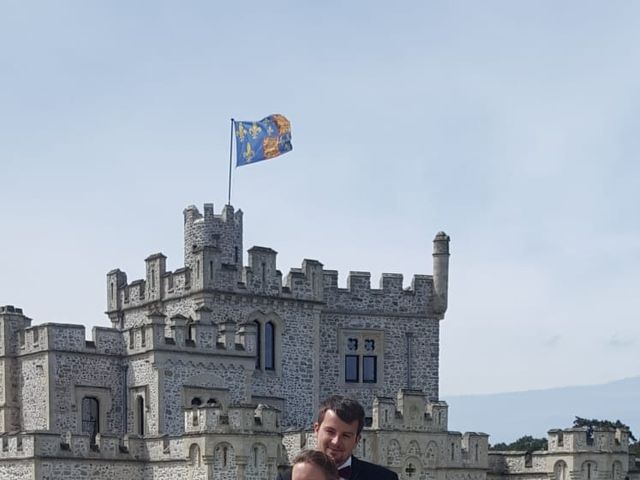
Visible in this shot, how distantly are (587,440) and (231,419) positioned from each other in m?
10.3

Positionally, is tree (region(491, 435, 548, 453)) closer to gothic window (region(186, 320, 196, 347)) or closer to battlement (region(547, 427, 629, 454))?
battlement (region(547, 427, 629, 454))

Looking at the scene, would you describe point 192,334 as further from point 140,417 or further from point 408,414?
point 408,414

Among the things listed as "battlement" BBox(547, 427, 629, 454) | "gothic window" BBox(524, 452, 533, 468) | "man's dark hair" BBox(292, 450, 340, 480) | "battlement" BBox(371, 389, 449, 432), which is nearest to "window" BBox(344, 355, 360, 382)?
"battlement" BBox(371, 389, 449, 432)

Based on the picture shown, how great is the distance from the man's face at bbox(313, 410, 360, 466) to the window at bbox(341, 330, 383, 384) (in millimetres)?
31792

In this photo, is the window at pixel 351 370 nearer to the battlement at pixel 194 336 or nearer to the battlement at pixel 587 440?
the battlement at pixel 194 336

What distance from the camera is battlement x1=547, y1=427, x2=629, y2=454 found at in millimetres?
36438

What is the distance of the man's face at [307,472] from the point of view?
6980 mm

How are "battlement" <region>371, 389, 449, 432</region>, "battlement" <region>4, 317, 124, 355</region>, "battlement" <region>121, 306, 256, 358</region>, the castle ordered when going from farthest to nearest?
"battlement" <region>4, 317, 124, 355</region>
"battlement" <region>121, 306, 256, 358</region>
"battlement" <region>371, 389, 449, 432</region>
the castle

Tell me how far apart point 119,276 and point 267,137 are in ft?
19.7

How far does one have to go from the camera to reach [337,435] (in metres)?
8.20

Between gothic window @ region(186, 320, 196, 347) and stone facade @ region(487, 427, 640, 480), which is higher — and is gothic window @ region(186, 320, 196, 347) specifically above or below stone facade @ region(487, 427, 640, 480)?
above

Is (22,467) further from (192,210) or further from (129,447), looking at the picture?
(192,210)

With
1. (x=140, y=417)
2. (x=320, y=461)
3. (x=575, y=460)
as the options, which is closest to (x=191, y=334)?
(x=140, y=417)

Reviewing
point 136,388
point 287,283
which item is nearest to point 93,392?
point 136,388
